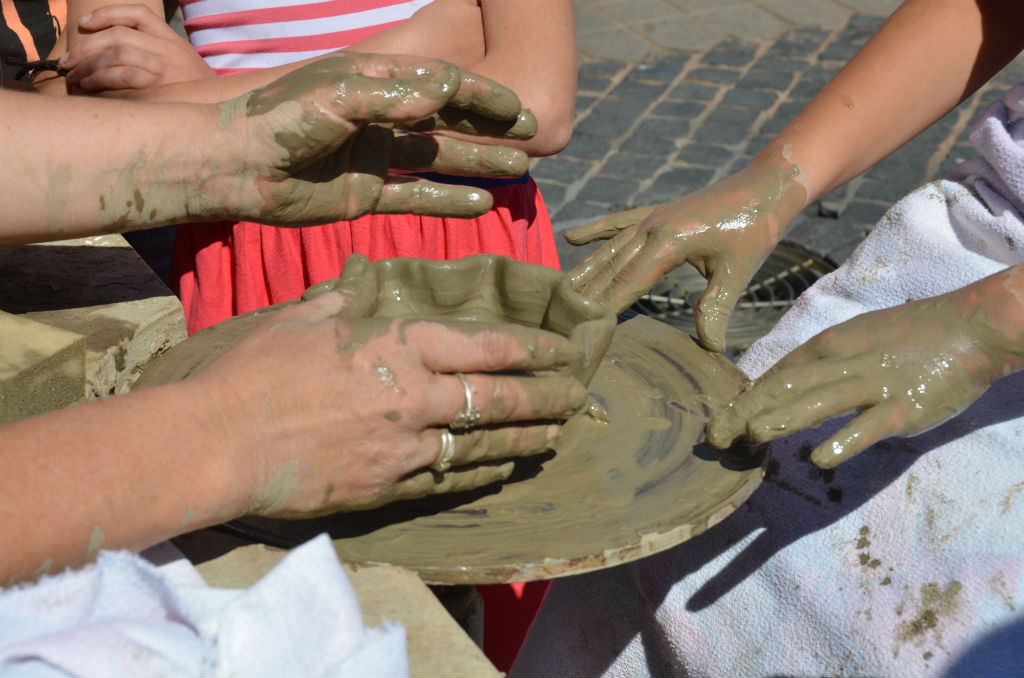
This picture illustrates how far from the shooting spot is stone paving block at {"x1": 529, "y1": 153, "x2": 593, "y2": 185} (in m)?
5.07

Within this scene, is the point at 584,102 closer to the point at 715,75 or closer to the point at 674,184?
the point at 715,75

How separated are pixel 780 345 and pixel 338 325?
110 centimetres

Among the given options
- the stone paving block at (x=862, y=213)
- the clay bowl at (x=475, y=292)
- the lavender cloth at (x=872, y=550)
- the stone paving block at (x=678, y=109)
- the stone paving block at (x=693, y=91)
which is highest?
the clay bowl at (x=475, y=292)

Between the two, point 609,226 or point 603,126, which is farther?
point 603,126

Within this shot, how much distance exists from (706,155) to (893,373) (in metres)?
3.57

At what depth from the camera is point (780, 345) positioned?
2162 mm

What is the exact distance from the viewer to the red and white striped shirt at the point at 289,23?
7.97 ft

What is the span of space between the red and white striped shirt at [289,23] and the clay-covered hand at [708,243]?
785mm

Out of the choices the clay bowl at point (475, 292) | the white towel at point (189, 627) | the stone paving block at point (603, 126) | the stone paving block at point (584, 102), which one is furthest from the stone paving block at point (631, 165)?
the white towel at point (189, 627)

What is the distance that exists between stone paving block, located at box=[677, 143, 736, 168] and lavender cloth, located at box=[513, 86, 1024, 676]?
9.39 feet

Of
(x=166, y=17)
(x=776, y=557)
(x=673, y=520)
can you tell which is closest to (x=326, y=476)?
(x=673, y=520)

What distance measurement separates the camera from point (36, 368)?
1.74 meters

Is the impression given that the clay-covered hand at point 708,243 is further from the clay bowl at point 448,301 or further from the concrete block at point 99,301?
the concrete block at point 99,301

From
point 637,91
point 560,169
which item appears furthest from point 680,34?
point 560,169
